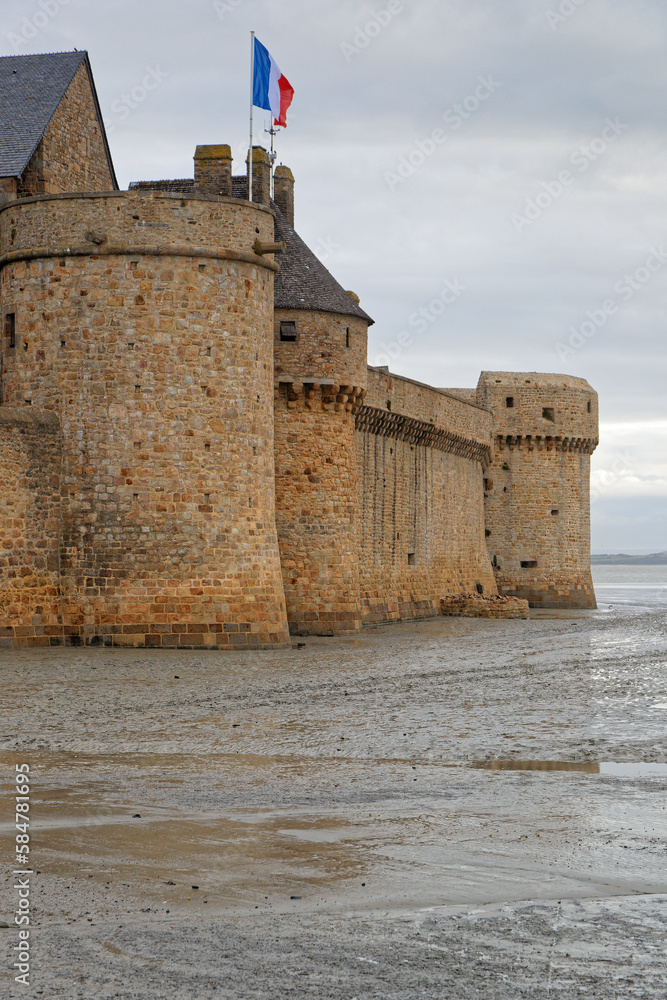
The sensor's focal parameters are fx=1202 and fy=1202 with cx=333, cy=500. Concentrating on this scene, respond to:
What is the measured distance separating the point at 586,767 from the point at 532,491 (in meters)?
33.0

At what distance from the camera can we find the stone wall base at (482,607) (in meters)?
34.2

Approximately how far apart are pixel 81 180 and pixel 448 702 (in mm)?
16391

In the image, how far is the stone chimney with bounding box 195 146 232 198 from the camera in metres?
24.2

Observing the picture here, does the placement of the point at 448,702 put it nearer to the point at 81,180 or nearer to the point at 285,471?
the point at 285,471

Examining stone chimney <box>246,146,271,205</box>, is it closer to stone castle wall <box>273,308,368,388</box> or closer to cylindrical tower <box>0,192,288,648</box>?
stone castle wall <box>273,308,368,388</box>

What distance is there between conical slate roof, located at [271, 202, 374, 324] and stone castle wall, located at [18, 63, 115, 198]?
4.24m

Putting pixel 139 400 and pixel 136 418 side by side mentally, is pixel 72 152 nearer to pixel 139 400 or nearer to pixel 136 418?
pixel 139 400

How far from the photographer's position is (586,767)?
9.39m

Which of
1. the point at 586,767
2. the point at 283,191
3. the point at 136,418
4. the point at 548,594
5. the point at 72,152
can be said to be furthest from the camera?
the point at 548,594

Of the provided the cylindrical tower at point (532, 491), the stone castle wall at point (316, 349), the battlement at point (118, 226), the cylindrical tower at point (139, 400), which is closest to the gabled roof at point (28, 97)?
the battlement at point (118, 226)

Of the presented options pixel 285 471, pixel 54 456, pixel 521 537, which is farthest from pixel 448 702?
pixel 521 537

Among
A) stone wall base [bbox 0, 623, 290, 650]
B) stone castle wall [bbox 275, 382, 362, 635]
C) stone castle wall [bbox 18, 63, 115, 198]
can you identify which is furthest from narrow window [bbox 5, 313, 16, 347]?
stone castle wall [bbox 275, 382, 362, 635]

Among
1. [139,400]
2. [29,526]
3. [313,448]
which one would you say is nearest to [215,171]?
[313,448]

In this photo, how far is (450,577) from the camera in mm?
35688
